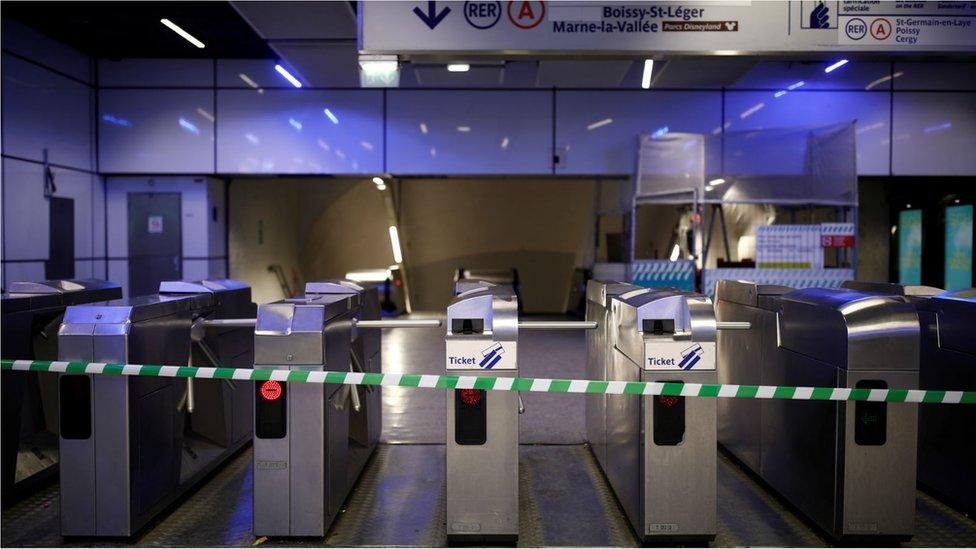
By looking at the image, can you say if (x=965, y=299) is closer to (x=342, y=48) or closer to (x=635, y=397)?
(x=635, y=397)

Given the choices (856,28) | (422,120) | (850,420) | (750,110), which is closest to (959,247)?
(750,110)

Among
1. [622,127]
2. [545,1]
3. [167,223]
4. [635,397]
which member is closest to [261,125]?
[167,223]

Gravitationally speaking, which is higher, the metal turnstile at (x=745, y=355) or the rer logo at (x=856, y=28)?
the rer logo at (x=856, y=28)

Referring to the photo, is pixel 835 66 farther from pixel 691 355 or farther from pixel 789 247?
pixel 691 355

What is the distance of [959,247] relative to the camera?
989cm

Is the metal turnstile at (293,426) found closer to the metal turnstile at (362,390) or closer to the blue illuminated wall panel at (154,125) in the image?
the metal turnstile at (362,390)

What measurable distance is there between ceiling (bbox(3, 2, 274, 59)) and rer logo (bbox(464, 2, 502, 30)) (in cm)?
383

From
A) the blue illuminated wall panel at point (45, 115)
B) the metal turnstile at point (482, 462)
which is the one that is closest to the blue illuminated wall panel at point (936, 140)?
the metal turnstile at point (482, 462)

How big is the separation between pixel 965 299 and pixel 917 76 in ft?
22.6

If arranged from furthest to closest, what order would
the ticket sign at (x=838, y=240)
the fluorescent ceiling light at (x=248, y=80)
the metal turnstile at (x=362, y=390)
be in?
the fluorescent ceiling light at (x=248, y=80) → the ticket sign at (x=838, y=240) → the metal turnstile at (x=362, y=390)

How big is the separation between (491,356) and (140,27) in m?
7.03

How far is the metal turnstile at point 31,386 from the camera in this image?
4.03 meters

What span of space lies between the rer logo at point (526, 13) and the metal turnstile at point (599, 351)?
1676mm

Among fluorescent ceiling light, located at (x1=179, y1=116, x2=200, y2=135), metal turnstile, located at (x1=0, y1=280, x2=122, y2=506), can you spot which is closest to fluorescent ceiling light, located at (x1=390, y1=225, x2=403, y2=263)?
fluorescent ceiling light, located at (x1=179, y1=116, x2=200, y2=135)
